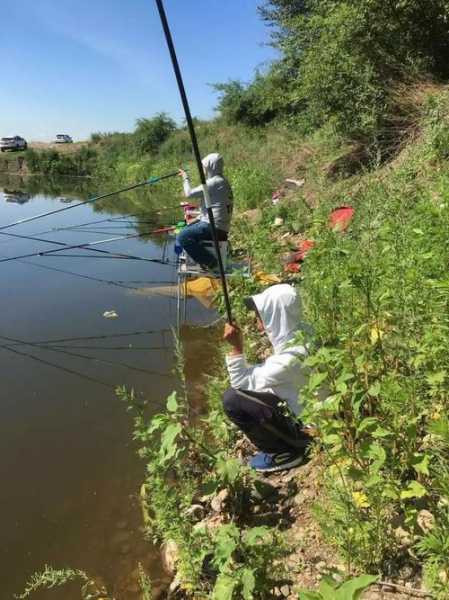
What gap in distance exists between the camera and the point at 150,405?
15.6 ft

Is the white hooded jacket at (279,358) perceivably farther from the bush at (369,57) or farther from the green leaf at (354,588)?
the bush at (369,57)

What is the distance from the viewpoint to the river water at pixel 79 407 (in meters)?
3.15

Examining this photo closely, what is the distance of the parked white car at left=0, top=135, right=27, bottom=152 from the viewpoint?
51.7 metres

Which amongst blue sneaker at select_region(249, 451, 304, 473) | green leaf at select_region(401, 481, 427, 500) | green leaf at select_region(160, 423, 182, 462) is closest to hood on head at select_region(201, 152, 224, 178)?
blue sneaker at select_region(249, 451, 304, 473)

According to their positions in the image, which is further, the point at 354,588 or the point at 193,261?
the point at 193,261

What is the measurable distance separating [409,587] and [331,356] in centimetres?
100

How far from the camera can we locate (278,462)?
10.4 ft

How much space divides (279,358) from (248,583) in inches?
52.8

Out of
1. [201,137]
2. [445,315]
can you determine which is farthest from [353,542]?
[201,137]

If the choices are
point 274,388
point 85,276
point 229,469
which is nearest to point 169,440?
point 229,469

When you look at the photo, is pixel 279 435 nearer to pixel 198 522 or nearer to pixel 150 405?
pixel 198 522

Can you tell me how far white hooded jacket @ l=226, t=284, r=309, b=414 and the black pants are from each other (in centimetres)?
8

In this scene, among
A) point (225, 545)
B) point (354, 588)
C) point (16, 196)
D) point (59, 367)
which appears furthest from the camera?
point (16, 196)

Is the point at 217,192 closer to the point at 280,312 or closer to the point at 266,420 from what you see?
the point at 280,312
